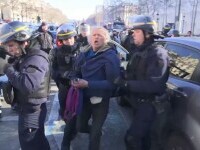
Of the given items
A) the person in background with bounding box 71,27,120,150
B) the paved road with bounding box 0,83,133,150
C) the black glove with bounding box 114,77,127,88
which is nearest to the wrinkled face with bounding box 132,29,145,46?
the person in background with bounding box 71,27,120,150

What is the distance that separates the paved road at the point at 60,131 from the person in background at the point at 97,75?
95 cm

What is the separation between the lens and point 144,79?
3246 millimetres

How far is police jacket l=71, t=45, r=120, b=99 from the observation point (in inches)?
133

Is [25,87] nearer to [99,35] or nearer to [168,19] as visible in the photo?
[99,35]

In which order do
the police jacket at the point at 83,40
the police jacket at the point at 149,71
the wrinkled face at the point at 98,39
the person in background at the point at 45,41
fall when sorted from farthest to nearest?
the person in background at the point at 45,41
the police jacket at the point at 83,40
the wrinkled face at the point at 98,39
the police jacket at the point at 149,71

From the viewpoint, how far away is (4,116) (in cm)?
580

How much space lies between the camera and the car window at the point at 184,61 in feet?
11.2

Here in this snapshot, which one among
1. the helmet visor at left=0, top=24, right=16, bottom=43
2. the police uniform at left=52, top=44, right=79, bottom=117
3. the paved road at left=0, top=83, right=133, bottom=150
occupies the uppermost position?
the helmet visor at left=0, top=24, right=16, bottom=43

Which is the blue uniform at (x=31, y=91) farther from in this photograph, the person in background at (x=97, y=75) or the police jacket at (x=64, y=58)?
the police jacket at (x=64, y=58)

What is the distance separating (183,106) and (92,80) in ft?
3.28

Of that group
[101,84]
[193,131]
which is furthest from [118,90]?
A: [193,131]

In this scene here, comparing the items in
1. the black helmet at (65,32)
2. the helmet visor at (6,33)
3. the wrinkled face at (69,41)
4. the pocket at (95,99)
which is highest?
the helmet visor at (6,33)

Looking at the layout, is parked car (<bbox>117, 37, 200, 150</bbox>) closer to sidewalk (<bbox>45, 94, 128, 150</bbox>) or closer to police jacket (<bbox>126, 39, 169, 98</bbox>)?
police jacket (<bbox>126, 39, 169, 98</bbox>)

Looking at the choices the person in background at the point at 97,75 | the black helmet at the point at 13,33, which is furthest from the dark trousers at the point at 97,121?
the black helmet at the point at 13,33
